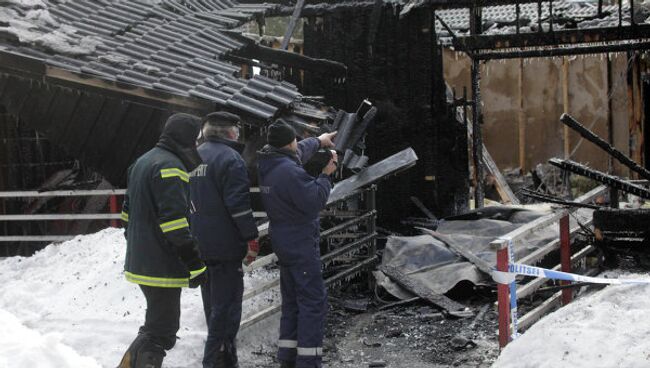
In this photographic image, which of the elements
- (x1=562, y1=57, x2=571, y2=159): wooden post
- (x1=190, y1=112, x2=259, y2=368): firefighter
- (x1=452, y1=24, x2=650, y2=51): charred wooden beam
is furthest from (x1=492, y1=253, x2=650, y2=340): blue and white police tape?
(x1=562, y1=57, x2=571, y2=159): wooden post

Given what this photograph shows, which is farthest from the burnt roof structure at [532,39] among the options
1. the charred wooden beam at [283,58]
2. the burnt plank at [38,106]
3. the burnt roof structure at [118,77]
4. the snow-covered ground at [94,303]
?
the burnt plank at [38,106]

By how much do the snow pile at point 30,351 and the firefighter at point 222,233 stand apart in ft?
7.83

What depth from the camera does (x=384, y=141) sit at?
12.7 m

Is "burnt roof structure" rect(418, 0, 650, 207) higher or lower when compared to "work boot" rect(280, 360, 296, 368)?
higher

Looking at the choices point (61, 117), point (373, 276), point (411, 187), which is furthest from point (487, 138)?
point (61, 117)

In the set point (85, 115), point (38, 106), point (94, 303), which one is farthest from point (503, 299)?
point (38, 106)

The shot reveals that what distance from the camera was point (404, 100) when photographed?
1265 cm

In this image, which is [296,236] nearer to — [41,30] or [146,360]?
[146,360]

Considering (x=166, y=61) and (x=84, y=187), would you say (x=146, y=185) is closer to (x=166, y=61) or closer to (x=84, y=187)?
(x=166, y=61)

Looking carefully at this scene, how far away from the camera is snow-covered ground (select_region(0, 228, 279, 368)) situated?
Result: 6.95 m

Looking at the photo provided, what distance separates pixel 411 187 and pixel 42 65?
250 inches

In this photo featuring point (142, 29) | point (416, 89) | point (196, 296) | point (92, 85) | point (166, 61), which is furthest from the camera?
point (416, 89)

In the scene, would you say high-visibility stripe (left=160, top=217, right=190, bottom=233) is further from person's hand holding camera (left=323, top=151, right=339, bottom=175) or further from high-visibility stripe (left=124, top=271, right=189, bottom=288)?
person's hand holding camera (left=323, top=151, right=339, bottom=175)

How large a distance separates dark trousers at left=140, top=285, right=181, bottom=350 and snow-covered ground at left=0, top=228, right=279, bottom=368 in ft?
1.62
